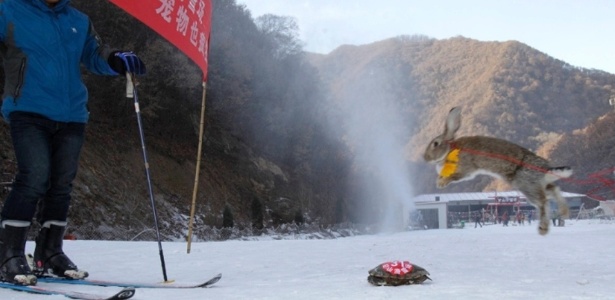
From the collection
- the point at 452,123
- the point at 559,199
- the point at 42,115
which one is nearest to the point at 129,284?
the point at 42,115

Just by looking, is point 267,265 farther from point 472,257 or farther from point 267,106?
point 267,106

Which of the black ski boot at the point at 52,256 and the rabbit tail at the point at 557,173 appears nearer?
the rabbit tail at the point at 557,173

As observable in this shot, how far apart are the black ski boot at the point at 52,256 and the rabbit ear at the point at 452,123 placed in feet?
8.96

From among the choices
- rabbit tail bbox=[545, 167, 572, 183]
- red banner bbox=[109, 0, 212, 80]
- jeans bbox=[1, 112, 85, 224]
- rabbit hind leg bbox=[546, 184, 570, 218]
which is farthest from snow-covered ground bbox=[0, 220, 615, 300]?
red banner bbox=[109, 0, 212, 80]

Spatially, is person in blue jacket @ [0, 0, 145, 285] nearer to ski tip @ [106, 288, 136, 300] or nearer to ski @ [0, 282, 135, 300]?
ski @ [0, 282, 135, 300]

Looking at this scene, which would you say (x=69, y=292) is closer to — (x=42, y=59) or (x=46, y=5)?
(x=42, y=59)

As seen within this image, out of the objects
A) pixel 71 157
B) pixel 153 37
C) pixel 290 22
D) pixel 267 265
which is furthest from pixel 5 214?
pixel 290 22

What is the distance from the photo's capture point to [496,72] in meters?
2.90

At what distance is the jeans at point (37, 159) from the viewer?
11.0 feet

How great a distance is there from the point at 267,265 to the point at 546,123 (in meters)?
3.13

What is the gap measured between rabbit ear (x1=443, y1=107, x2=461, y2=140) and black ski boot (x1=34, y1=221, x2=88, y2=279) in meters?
2.73

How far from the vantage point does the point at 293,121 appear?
32.5 m

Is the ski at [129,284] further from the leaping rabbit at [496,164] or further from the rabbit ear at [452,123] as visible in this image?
the rabbit ear at [452,123]

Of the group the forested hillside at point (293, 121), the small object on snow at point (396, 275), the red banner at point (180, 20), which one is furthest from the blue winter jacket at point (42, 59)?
the small object on snow at point (396, 275)
